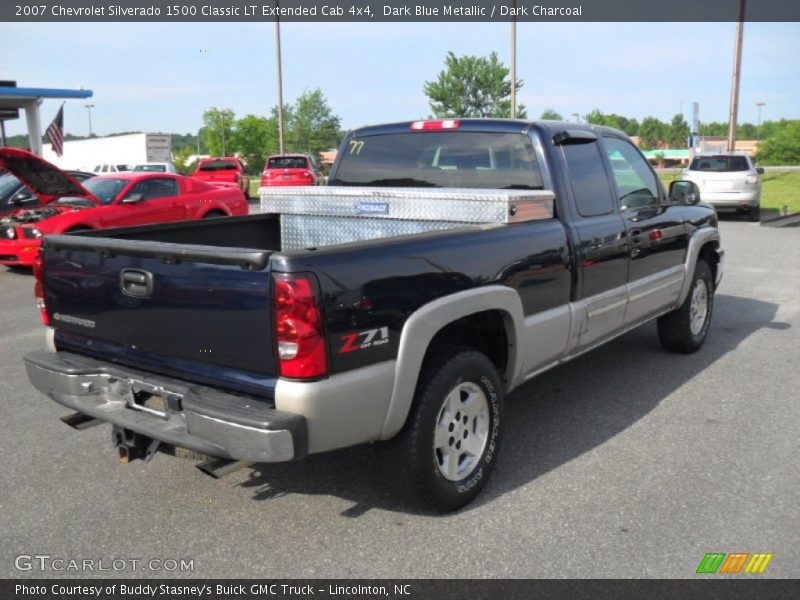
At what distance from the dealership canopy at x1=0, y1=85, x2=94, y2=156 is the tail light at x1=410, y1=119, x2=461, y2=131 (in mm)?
22224

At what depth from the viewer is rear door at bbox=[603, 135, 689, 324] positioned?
200 inches

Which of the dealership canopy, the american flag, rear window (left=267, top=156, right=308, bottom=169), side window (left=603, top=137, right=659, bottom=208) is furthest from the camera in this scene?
the american flag

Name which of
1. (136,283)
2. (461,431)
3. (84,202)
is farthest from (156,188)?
(461,431)

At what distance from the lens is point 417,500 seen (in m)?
3.43

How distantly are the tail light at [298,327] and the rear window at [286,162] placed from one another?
77.3ft

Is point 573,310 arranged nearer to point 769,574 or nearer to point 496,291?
point 496,291

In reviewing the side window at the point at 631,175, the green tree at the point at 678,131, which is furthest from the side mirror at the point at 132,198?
the green tree at the point at 678,131

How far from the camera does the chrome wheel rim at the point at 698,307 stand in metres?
6.22

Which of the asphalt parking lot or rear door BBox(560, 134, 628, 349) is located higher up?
rear door BBox(560, 134, 628, 349)

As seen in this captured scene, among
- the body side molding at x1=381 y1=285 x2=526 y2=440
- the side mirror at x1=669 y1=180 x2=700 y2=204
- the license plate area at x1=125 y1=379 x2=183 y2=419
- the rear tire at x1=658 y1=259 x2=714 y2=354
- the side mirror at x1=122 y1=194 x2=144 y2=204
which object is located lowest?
the rear tire at x1=658 y1=259 x2=714 y2=354

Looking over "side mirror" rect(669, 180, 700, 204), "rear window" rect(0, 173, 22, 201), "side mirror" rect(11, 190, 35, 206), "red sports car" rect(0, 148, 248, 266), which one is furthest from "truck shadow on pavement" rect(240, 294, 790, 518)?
"rear window" rect(0, 173, 22, 201)

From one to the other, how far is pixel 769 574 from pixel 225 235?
141 inches

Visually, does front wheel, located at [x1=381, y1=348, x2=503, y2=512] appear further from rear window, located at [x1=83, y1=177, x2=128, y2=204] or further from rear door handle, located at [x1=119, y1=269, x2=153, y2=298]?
rear window, located at [x1=83, y1=177, x2=128, y2=204]
